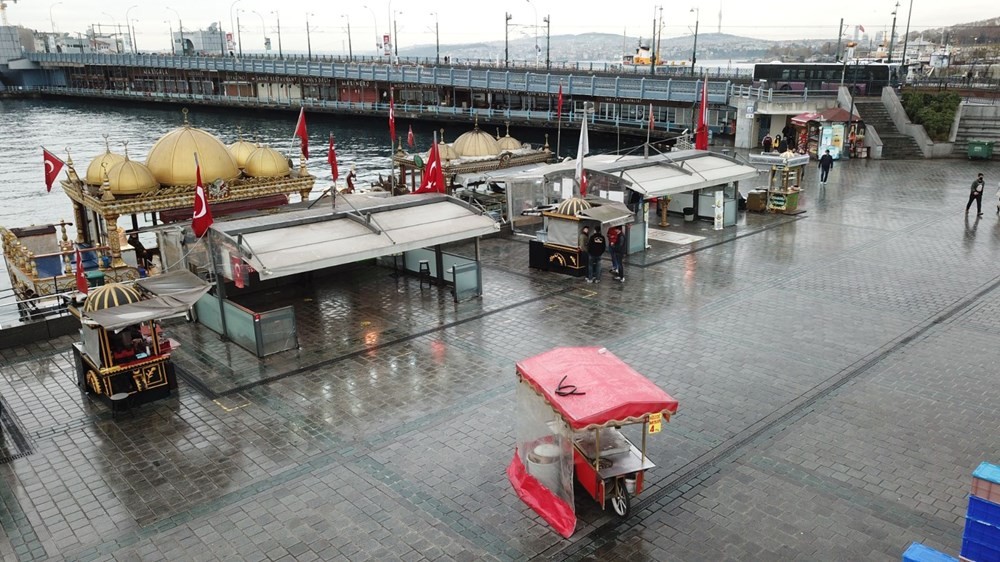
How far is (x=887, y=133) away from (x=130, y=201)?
154 ft

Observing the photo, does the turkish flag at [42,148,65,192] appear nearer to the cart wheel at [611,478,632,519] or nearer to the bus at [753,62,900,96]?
the cart wheel at [611,478,632,519]

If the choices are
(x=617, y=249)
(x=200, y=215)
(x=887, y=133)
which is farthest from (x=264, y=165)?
(x=887, y=133)

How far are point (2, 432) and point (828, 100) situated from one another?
5260cm

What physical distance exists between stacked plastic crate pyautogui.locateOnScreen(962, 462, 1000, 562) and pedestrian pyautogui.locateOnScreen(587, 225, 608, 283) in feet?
44.5

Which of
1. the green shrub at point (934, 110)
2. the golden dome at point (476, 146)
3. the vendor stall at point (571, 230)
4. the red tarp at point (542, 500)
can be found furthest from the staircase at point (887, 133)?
the red tarp at point (542, 500)

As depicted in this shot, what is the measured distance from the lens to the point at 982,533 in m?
8.07

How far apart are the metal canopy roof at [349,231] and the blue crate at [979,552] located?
13145 millimetres

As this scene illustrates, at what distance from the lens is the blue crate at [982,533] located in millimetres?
7992

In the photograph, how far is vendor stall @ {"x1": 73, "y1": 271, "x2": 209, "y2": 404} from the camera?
14.0m

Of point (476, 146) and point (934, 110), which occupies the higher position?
point (934, 110)

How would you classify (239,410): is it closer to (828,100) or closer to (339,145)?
(828,100)

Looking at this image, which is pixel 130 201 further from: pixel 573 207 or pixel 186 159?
pixel 573 207

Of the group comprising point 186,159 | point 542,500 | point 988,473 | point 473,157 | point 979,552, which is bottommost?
point 542,500

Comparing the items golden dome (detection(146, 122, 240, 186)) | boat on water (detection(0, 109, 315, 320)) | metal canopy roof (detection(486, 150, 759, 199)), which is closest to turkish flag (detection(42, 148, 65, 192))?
boat on water (detection(0, 109, 315, 320))
